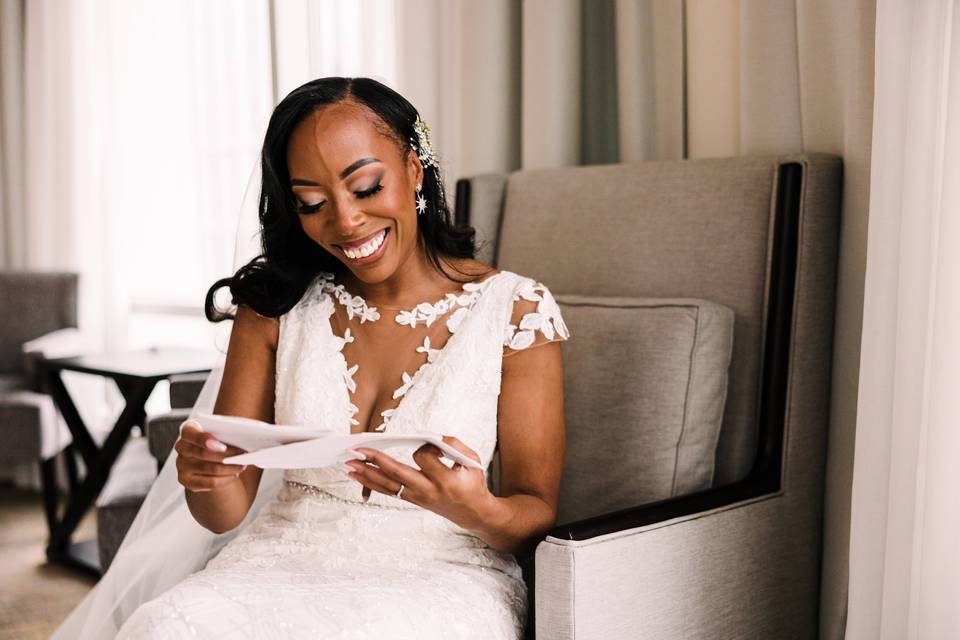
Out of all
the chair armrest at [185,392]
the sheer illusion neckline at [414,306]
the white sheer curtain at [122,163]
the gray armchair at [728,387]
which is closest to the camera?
the gray armchair at [728,387]

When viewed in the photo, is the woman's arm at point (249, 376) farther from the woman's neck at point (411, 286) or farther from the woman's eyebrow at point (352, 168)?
the woman's eyebrow at point (352, 168)

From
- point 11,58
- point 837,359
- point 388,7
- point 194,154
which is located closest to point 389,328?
point 837,359

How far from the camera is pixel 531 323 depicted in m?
1.72

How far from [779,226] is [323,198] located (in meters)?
0.85

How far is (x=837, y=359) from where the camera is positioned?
1.94 m

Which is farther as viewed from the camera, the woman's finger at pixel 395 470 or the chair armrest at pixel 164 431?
the chair armrest at pixel 164 431

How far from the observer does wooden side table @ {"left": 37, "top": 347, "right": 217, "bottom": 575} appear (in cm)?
329

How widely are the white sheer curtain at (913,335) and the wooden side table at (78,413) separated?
2319 millimetres

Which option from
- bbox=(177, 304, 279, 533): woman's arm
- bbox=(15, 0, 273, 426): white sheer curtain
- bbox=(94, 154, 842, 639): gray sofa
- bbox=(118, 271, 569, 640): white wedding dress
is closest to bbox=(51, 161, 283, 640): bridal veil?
bbox=(177, 304, 279, 533): woman's arm

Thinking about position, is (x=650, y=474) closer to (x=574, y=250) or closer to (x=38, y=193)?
(x=574, y=250)

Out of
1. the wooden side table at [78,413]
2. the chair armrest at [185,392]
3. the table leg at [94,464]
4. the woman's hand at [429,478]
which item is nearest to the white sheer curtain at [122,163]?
the wooden side table at [78,413]

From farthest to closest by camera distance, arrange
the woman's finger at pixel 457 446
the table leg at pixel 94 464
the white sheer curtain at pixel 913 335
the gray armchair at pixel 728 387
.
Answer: the table leg at pixel 94 464, the gray armchair at pixel 728 387, the white sheer curtain at pixel 913 335, the woman's finger at pixel 457 446

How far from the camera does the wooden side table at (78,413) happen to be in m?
3.29

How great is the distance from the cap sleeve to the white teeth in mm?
268
